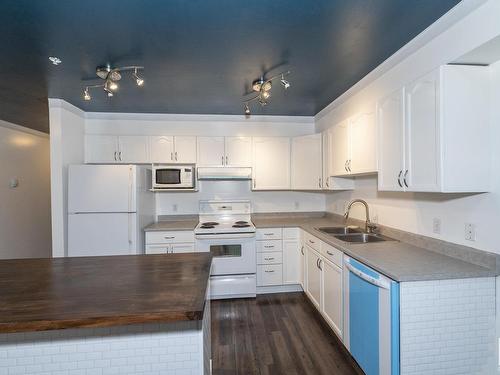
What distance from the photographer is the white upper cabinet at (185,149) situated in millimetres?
3291

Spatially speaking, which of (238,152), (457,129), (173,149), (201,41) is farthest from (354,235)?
(173,149)

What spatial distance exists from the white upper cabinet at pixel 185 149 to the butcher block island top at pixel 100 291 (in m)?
1.88

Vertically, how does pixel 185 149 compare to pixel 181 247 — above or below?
above

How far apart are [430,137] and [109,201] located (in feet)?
9.67

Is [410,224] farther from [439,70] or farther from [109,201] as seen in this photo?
[109,201]

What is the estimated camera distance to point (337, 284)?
6.87 feet

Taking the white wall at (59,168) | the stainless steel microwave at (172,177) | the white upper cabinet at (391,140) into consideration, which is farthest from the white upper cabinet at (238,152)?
the white wall at (59,168)

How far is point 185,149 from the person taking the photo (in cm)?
330

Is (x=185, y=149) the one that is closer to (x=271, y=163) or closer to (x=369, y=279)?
(x=271, y=163)

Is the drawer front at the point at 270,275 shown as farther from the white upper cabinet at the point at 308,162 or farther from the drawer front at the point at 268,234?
the white upper cabinet at the point at 308,162

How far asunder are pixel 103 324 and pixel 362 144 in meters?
2.29

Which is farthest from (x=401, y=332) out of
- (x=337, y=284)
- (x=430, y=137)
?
(x=430, y=137)

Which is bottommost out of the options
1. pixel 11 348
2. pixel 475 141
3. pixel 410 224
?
pixel 11 348

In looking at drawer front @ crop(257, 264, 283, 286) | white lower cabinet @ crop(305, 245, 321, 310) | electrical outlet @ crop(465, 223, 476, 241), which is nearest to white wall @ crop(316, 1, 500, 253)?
electrical outlet @ crop(465, 223, 476, 241)
